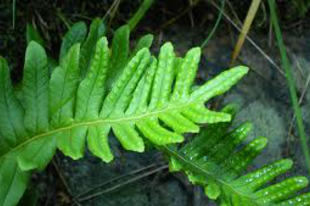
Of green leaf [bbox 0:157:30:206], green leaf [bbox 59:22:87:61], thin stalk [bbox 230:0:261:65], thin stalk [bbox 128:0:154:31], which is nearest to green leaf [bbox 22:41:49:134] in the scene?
green leaf [bbox 0:157:30:206]

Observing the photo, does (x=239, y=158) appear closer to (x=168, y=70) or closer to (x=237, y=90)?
(x=168, y=70)

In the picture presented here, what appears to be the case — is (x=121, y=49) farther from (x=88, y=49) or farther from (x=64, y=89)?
(x=64, y=89)

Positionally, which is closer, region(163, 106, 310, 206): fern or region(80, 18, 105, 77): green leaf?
region(163, 106, 310, 206): fern

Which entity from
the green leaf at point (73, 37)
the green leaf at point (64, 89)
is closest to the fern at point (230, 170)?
the green leaf at point (64, 89)

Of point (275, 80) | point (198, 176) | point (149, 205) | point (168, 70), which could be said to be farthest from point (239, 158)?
point (275, 80)

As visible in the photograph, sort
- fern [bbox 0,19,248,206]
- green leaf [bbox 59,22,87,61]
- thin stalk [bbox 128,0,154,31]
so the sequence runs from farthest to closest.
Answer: thin stalk [bbox 128,0,154,31]
green leaf [bbox 59,22,87,61]
fern [bbox 0,19,248,206]

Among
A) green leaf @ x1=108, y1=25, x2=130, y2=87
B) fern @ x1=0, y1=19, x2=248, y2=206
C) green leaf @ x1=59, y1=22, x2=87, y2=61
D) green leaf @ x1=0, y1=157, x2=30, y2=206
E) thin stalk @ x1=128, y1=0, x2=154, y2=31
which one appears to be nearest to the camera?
fern @ x1=0, y1=19, x2=248, y2=206

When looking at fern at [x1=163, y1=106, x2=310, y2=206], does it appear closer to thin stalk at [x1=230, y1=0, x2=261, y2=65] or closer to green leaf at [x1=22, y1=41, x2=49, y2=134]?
green leaf at [x1=22, y1=41, x2=49, y2=134]
